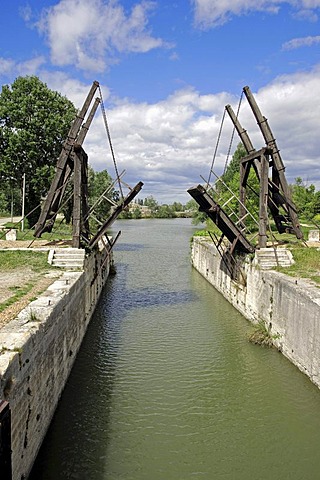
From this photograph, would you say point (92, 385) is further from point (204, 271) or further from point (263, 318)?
point (204, 271)

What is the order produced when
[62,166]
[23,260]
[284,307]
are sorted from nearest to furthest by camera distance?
[284,307] → [23,260] → [62,166]

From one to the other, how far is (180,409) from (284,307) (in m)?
4.21

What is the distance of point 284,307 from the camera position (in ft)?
36.4

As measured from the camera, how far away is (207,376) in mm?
10203

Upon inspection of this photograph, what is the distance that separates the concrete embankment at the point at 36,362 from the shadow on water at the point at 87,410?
10.8 inches

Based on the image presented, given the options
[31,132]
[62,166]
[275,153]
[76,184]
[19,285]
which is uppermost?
[31,132]

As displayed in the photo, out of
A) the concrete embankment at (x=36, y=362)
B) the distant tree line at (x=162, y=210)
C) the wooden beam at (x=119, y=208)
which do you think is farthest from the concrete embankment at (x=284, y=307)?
the distant tree line at (x=162, y=210)

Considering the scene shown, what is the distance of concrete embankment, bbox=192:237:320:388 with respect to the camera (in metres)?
9.28

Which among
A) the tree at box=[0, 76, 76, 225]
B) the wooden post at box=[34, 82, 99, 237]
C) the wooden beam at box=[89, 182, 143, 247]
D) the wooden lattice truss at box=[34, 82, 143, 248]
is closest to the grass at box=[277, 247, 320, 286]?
the wooden beam at box=[89, 182, 143, 247]

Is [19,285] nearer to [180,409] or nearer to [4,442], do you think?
[180,409]

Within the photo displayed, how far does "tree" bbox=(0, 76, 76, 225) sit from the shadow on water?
13260 millimetres

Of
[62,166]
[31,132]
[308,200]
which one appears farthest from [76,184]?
[308,200]

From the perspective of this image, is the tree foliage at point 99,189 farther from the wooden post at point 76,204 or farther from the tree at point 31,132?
the wooden post at point 76,204

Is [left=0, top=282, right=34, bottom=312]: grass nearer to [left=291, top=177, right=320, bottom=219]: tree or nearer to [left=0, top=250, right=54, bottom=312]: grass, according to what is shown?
[left=0, top=250, right=54, bottom=312]: grass
